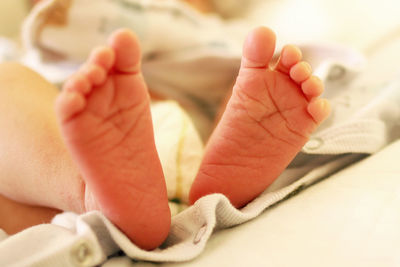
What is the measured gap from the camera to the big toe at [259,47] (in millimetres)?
418

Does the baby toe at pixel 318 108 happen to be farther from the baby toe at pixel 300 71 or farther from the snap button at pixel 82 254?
the snap button at pixel 82 254

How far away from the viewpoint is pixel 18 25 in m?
1.27

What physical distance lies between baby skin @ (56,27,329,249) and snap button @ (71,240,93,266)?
0.04 metres

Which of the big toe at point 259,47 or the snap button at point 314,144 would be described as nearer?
the big toe at point 259,47

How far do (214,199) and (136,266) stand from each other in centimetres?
10

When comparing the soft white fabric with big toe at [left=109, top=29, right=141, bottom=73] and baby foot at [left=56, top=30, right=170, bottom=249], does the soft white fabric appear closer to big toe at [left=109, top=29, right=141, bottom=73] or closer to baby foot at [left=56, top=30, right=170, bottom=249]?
baby foot at [left=56, top=30, right=170, bottom=249]

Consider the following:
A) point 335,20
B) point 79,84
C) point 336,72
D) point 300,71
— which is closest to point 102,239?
point 79,84

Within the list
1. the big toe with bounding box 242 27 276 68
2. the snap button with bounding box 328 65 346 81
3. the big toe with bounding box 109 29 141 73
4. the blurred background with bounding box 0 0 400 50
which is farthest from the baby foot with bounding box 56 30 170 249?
the blurred background with bounding box 0 0 400 50

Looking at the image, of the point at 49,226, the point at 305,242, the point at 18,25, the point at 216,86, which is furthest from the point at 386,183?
the point at 18,25

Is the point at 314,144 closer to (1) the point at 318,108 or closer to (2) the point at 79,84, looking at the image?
(1) the point at 318,108

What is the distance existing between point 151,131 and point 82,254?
0.43 ft

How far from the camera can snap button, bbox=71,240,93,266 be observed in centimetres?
38

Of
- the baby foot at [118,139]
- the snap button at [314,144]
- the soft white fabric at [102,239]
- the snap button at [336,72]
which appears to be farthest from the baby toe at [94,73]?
the snap button at [336,72]

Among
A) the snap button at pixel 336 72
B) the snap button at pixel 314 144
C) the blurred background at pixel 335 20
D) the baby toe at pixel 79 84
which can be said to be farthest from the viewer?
the blurred background at pixel 335 20
